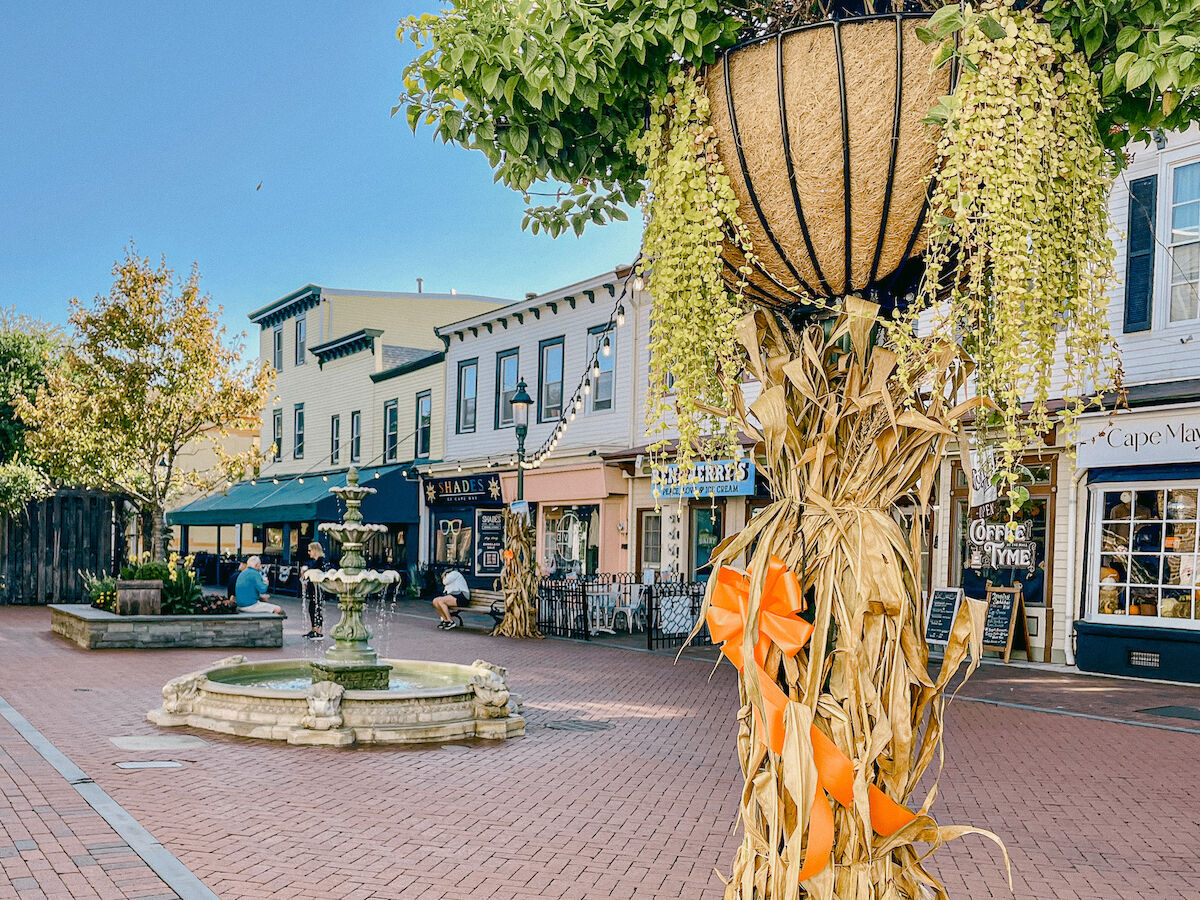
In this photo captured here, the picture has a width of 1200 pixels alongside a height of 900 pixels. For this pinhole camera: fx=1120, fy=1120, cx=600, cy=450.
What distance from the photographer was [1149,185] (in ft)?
46.6

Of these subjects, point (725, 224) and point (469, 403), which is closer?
point (725, 224)

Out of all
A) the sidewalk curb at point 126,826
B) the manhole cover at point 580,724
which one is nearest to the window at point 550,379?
the manhole cover at point 580,724

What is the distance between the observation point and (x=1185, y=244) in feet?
45.2

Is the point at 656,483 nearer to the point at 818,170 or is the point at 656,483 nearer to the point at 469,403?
the point at 818,170

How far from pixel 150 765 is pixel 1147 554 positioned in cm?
1178

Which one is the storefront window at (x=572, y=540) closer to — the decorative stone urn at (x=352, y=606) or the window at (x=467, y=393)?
the window at (x=467, y=393)

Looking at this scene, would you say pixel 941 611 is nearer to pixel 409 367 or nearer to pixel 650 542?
pixel 650 542

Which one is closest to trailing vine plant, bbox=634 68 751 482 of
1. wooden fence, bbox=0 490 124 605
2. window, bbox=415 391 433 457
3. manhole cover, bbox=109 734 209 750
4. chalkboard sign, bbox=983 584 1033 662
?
manhole cover, bbox=109 734 209 750

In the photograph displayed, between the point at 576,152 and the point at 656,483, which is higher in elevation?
the point at 576,152

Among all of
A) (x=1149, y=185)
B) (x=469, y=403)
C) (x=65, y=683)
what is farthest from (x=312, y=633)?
(x=1149, y=185)

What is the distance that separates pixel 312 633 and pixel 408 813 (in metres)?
12.4

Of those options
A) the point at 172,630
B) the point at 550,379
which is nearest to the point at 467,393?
the point at 550,379

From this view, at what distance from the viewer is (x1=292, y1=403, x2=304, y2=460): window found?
3786 cm

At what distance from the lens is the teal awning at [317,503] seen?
90.2ft
